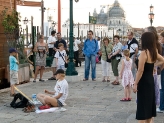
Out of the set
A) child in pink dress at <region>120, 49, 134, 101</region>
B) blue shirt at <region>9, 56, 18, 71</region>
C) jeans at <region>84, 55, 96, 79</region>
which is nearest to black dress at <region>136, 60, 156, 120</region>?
child in pink dress at <region>120, 49, 134, 101</region>

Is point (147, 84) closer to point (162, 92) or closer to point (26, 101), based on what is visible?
point (162, 92)

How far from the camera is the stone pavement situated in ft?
22.5

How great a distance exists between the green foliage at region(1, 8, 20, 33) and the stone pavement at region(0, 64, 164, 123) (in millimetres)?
2292

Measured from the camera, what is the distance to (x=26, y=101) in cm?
803

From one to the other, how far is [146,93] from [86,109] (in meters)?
2.74

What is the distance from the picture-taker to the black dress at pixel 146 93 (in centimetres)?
531

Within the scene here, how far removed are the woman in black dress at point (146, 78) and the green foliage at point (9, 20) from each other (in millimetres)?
7447

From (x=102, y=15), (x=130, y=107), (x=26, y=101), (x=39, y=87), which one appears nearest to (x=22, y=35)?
(x=39, y=87)

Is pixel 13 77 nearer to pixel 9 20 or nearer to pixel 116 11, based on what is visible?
pixel 9 20

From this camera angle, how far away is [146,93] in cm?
534

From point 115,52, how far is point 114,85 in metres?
1.13

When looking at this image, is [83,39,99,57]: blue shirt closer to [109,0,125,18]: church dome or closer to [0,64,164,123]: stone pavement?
[0,64,164,123]: stone pavement

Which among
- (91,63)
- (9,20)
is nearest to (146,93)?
(91,63)

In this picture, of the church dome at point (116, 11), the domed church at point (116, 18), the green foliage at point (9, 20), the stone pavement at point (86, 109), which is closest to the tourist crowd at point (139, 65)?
the stone pavement at point (86, 109)
